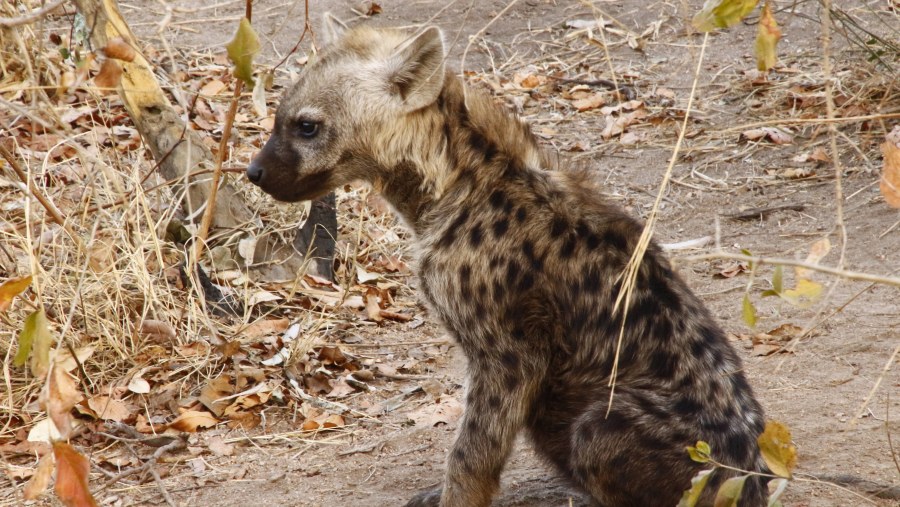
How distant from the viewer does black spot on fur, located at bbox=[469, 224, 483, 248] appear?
3252 mm

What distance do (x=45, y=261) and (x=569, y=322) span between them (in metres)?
2.75

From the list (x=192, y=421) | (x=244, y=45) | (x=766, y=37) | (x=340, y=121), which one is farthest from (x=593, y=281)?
(x=192, y=421)

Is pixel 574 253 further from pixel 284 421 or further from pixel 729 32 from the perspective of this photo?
pixel 729 32

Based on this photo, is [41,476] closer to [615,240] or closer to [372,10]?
[615,240]

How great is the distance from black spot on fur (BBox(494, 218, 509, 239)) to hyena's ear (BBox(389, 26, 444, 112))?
1.50 ft

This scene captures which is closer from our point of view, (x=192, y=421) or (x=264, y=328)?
(x=192, y=421)

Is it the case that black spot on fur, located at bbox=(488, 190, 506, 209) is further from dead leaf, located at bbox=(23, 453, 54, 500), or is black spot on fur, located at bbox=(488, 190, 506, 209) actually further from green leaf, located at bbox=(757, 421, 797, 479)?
dead leaf, located at bbox=(23, 453, 54, 500)

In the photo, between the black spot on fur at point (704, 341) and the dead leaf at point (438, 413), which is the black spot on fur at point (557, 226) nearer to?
the black spot on fur at point (704, 341)

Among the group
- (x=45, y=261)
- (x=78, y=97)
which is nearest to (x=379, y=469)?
(x=45, y=261)

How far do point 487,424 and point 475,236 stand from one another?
594 millimetres

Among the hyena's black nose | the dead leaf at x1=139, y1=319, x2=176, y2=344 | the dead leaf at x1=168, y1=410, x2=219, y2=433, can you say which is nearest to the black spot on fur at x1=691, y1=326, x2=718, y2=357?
the hyena's black nose

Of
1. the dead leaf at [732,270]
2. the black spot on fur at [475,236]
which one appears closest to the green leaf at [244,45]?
the black spot on fur at [475,236]

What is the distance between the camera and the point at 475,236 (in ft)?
10.7

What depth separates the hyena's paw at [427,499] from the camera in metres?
3.47
